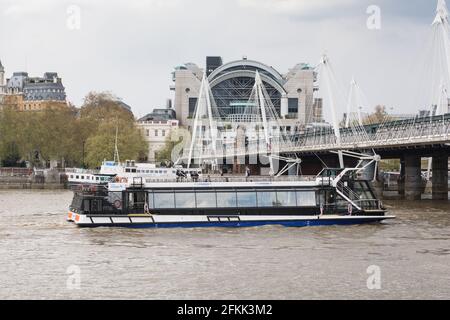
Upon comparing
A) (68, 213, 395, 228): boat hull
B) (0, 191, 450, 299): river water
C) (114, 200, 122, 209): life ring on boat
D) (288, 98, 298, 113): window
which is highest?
(288, 98, 298, 113): window

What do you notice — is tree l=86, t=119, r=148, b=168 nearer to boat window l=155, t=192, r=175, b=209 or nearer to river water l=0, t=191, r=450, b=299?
river water l=0, t=191, r=450, b=299

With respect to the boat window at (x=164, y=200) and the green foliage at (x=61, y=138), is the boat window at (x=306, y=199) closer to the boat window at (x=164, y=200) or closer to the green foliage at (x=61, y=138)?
the boat window at (x=164, y=200)

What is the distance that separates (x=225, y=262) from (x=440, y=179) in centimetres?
5320

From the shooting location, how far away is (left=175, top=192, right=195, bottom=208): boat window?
4575 cm

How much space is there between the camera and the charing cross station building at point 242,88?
172 metres

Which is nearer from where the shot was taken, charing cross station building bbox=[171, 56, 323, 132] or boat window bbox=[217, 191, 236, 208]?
boat window bbox=[217, 191, 236, 208]

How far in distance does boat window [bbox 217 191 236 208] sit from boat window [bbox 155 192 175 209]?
2.40m

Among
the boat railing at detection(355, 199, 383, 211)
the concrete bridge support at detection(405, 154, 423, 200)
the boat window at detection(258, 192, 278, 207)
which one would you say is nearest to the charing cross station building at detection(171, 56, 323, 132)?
the concrete bridge support at detection(405, 154, 423, 200)

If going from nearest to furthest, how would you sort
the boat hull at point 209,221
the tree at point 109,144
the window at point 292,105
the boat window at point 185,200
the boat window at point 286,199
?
the boat hull at point 209,221
the boat window at point 185,200
the boat window at point 286,199
the tree at point 109,144
the window at point 292,105

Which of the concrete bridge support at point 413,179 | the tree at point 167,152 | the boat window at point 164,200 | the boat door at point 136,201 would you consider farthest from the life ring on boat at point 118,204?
the tree at point 167,152

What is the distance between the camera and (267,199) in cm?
4638

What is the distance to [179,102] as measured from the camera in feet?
573

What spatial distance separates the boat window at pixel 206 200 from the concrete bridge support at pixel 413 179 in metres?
39.6
